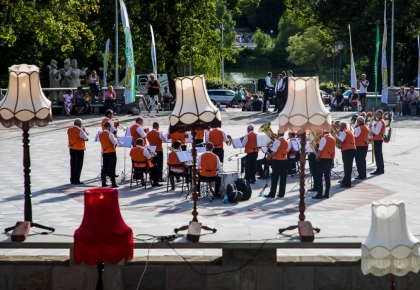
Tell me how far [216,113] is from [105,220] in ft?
11.7

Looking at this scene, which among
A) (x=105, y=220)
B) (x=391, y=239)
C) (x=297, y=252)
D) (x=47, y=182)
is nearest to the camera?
(x=391, y=239)

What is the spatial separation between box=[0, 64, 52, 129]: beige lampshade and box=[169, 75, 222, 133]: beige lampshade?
2.04 meters

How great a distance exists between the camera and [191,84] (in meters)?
11.7

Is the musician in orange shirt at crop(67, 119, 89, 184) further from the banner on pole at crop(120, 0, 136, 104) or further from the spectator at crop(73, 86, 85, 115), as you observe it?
the spectator at crop(73, 86, 85, 115)

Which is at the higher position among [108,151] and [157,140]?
[157,140]

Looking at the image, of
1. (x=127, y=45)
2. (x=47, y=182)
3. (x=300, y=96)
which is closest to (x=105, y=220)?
(x=300, y=96)

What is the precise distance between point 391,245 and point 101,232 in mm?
3073

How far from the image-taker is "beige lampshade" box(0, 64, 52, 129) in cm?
1171

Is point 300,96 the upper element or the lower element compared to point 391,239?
upper

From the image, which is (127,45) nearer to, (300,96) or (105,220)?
(300,96)

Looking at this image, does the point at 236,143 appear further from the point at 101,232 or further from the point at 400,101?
the point at 400,101

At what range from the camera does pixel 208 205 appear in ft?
60.6

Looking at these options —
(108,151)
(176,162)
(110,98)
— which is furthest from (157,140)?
(110,98)

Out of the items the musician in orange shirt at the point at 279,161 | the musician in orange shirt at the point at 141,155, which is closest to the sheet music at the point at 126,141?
the musician in orange shirt at the point at 141,155
